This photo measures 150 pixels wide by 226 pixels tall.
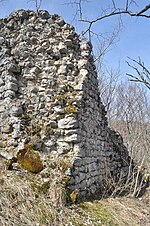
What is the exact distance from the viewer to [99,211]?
426 centimetres

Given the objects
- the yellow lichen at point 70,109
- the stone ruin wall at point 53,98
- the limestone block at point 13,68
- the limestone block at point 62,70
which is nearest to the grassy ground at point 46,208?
the stone ruin wall at point 53,98

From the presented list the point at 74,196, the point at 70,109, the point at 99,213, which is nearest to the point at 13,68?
the point at 70,109

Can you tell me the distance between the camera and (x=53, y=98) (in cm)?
529

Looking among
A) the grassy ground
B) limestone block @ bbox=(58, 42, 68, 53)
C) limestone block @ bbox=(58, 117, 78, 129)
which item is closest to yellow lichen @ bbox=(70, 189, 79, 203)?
the grassy ground

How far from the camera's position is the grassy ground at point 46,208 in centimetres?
341

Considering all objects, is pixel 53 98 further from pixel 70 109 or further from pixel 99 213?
pixel 99 213

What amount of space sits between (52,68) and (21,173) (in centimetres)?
245

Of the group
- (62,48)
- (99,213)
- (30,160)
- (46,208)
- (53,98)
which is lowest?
(99,213)

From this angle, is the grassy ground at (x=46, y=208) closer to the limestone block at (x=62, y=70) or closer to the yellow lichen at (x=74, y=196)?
the yellow lichen at (x=74, y=196)

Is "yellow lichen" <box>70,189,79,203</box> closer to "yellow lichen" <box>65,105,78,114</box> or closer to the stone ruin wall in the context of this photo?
the stone ruin wall

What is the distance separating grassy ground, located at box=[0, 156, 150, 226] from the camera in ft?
11.2

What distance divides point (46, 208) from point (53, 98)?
2.33 m

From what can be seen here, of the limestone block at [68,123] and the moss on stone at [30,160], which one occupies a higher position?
the limestone block at [68,123]

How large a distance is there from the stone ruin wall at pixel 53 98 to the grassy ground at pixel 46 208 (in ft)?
1.47
